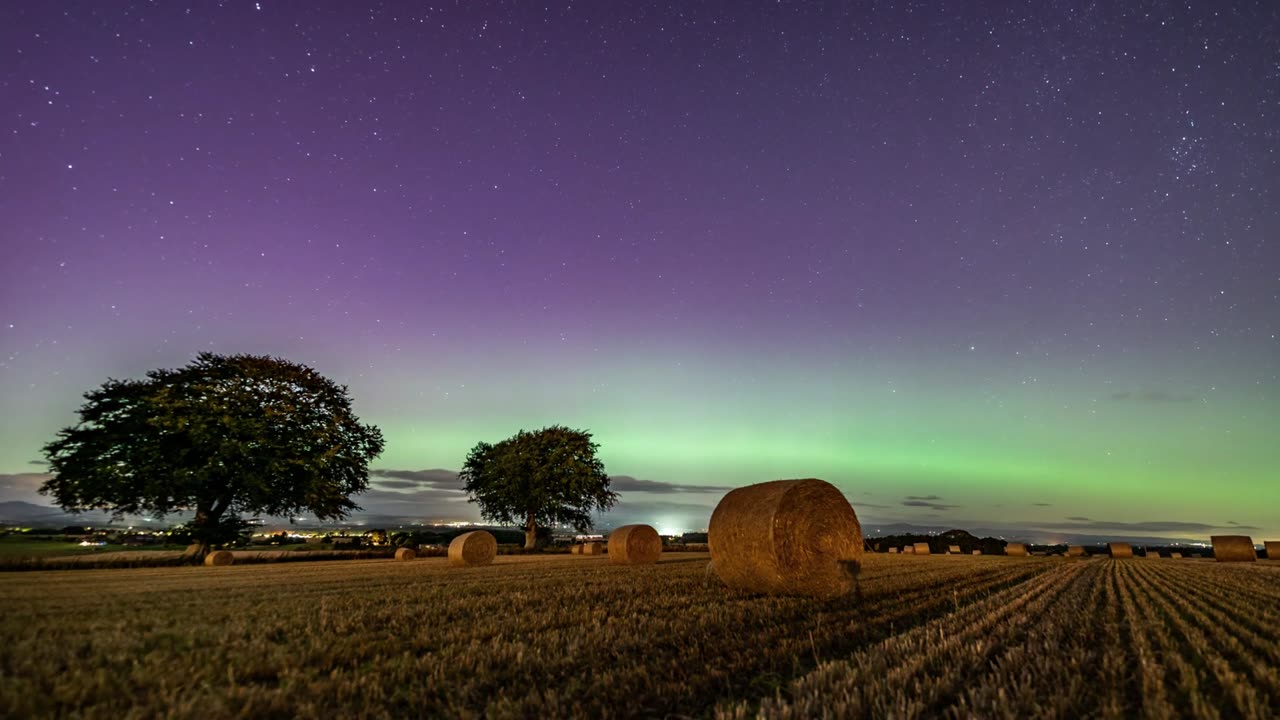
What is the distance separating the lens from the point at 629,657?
568 cm

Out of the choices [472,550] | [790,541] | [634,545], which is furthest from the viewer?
[634,545]

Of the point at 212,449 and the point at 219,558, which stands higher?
the point at 212,449

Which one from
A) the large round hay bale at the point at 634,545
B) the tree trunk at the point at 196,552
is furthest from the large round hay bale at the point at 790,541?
the tree trunk at the point at 196,552

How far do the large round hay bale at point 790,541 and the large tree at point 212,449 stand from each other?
23713 millimetres

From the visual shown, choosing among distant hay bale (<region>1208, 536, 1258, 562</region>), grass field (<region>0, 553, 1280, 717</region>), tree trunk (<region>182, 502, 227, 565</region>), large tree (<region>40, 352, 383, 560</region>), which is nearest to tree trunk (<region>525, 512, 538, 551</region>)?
large tree (<region>40, 352, 383, 560</region>)

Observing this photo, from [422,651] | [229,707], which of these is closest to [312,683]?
[229,707]

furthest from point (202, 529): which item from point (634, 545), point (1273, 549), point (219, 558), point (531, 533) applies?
point (1273, 549)

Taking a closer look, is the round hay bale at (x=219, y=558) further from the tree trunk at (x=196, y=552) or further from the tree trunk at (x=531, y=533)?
the tree trunk at (x=531, y=533)

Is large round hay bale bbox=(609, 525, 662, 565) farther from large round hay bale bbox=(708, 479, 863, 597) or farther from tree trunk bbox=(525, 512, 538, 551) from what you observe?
tree trunk bbox=(525, 512, 538, 551)

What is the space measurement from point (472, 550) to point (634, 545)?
7.42 m

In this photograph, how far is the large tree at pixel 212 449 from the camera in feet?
79.2

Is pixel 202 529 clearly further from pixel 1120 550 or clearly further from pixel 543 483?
pixel 1120 550

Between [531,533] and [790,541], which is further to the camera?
[531,533]

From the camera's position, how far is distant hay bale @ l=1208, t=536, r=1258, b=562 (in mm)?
33562
